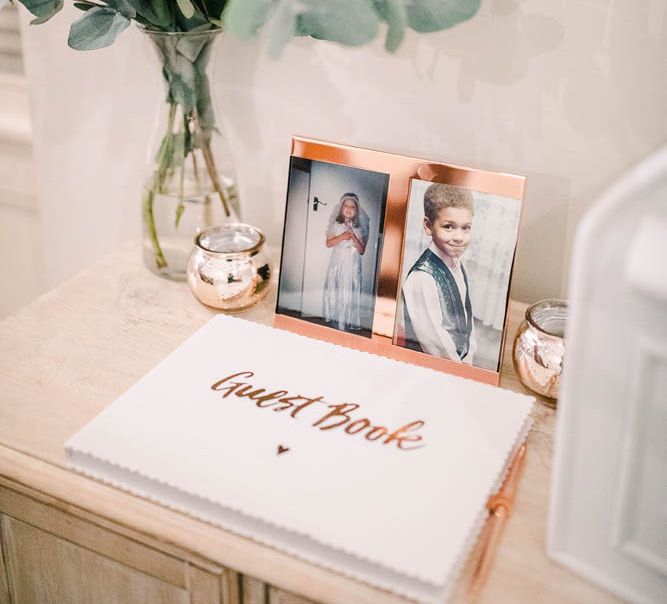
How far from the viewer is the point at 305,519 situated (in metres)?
0.60

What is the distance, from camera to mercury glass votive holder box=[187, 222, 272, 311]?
2.85 feet

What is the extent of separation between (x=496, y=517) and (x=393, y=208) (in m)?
0.31

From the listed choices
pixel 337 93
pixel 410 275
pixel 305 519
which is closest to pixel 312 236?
pixel 410 275

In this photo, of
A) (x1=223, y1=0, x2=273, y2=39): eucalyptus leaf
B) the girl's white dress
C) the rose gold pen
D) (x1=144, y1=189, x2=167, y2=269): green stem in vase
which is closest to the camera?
the rose gold pen

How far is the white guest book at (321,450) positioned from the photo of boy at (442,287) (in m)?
0.04

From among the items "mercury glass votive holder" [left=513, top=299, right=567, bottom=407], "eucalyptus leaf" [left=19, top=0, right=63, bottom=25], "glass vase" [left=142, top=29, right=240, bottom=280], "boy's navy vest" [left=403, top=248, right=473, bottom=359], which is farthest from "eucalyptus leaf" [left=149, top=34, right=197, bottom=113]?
"mercury glass votive holder" [left=513, top=299, right=567, bottom=407]

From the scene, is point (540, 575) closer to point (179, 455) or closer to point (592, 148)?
point (179, 455)

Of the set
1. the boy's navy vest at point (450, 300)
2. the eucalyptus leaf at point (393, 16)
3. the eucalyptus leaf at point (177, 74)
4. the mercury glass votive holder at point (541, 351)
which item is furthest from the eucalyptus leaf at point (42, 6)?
the mercury glass votive holder at point (541, 351)

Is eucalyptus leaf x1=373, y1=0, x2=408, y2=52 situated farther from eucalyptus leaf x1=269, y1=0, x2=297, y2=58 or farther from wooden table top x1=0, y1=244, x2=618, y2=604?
wooden table top x1=0, y1=244, x2=618, y2=604

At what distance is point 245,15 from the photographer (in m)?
0.72

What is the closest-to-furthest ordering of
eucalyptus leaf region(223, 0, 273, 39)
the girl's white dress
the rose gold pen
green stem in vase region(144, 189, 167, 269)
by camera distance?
the rose gold pen
eucalyptus leaf region(223, 0, 273, 39)
the girl's white dress
green stem in vase region(144, 189, 167, 269)

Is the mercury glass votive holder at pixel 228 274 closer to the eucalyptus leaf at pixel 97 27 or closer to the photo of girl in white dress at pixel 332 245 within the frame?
the photo of girl in white dress at pixel 332 245

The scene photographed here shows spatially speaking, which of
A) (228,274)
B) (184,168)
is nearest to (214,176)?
(184,168)

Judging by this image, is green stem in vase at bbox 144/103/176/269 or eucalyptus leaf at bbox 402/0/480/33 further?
green stem in vase at bbox 144/103/176/269
